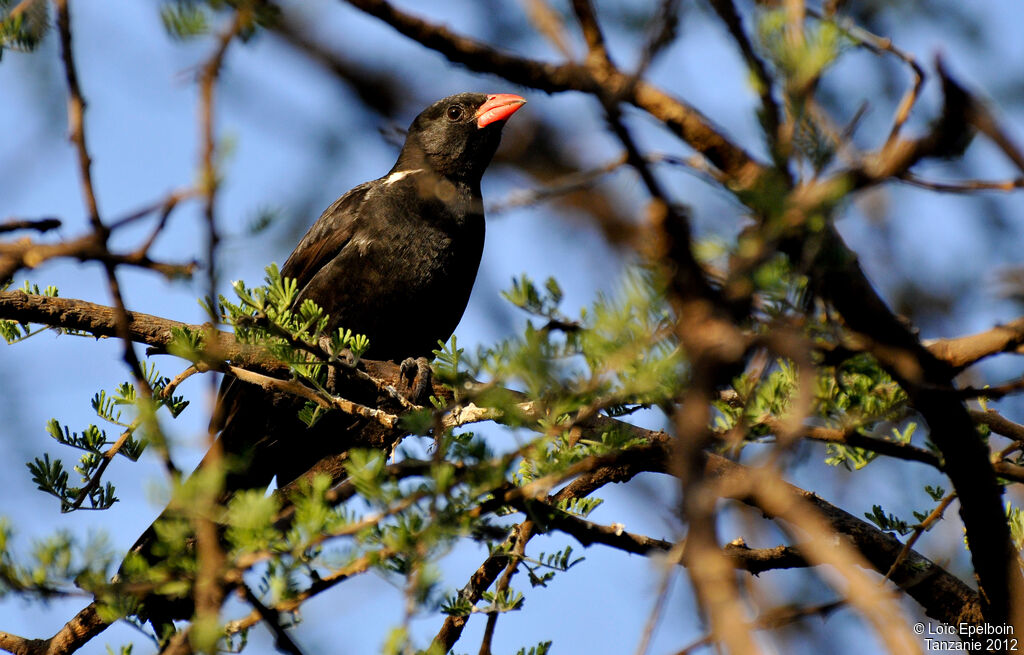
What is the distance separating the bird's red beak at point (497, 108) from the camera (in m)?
5.20

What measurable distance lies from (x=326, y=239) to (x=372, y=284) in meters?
0.46

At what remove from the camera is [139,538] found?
3.55m

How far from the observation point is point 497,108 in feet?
17.2

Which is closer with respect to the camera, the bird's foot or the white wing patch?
the bird's foot

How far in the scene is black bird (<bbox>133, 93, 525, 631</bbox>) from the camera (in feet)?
14.2

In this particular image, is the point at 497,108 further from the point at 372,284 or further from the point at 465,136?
the point at 372,284

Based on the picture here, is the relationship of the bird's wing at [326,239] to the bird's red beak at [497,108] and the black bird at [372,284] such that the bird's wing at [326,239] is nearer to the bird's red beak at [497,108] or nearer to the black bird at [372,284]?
the black bird at [372,284]

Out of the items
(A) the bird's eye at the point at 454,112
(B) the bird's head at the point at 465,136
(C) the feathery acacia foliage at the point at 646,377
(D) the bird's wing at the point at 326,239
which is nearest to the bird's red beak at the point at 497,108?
(B) the bird's head at the point at 465,136

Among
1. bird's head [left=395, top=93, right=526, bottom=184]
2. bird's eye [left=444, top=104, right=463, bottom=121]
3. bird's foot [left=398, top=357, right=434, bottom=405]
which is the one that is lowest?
bird's foot [left=398, top=357, right=434, bottom=405]

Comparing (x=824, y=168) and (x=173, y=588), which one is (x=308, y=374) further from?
(x=824, y=168)

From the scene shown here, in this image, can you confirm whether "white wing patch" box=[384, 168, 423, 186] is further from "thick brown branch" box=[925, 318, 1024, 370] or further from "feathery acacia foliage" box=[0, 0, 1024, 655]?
"thick brown branch" box=[925, 318, 1024, 370]

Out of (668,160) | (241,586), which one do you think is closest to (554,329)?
(668,160)

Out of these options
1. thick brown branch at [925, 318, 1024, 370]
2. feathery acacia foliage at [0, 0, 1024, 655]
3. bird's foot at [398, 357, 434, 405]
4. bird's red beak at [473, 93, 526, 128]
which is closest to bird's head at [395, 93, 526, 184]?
bird's red beak at [473, 93, 526, 128]

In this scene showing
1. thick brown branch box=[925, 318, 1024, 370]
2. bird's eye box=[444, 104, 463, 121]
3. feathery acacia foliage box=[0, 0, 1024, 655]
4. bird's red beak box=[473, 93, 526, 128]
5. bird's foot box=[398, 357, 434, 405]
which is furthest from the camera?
bird's eye box=[444, 104, 463, 121]
